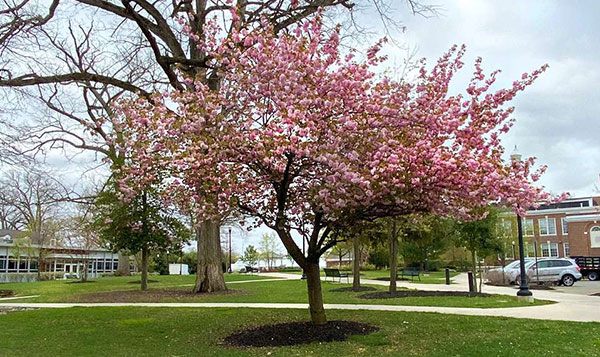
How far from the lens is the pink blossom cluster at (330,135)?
7309 mm

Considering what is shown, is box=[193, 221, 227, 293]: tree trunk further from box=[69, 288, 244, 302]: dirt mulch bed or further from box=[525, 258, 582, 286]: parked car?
box=[525, 258, 582, 286]: parked car

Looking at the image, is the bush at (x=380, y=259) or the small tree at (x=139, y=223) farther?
the bush at (x=380, y=259)

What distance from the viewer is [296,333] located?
29.1 ft

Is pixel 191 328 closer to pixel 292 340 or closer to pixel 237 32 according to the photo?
pixel 292 340

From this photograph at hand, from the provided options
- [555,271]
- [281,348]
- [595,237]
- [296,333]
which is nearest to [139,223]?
[296,333]

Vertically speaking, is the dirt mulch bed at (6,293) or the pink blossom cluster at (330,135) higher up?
the pink blossom cluster at (330,135)

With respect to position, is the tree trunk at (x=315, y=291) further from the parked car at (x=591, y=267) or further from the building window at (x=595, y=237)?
the building window at (x=595, y=237)

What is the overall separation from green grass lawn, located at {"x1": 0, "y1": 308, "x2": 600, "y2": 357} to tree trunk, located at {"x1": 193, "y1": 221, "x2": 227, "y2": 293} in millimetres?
6897

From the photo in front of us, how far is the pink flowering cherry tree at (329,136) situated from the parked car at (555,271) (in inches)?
734

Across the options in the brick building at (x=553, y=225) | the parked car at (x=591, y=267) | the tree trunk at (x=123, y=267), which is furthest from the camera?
the brick building at (x=553, y=225)

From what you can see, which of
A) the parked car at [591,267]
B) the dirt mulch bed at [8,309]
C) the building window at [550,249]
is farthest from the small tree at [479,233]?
the building window at [550,249]

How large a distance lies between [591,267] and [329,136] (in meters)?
28.9

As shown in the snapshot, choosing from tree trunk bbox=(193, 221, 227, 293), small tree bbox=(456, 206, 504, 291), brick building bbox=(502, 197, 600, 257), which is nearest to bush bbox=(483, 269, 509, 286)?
small tree bbox=(456, 206, 504, 291)

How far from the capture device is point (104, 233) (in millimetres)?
20844
